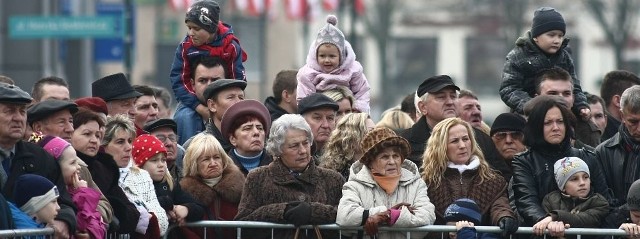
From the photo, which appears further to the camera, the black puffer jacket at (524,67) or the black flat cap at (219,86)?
the black puffer jacket at (524,67)

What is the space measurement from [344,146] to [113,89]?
5.71ft

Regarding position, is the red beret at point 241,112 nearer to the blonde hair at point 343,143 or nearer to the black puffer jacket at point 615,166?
the blonde hair at point 343,143

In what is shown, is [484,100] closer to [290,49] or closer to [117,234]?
[290,49]

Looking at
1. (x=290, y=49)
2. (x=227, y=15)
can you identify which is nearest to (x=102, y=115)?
(x=227, y=15)

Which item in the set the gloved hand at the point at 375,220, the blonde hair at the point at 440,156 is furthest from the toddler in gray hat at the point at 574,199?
the gloved hand at the point at 375,220


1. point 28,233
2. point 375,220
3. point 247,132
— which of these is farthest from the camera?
point 247,132

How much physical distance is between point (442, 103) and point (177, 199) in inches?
91.5

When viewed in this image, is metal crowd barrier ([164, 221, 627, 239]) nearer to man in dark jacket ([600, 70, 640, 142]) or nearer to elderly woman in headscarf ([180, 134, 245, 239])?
elderly woman in headscarf ([180, 134, 245, 239])

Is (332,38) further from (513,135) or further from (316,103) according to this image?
(513,135)

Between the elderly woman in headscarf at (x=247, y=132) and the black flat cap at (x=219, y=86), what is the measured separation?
0.62 meters

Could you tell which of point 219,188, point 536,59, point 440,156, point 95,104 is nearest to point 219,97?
point 219,188

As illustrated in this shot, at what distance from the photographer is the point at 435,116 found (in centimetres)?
1437

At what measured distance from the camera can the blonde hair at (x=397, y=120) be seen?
15633mm

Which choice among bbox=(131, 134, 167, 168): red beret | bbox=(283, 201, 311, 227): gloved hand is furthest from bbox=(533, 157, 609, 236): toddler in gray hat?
bbox=(131, 134, 167, 168): red beret
